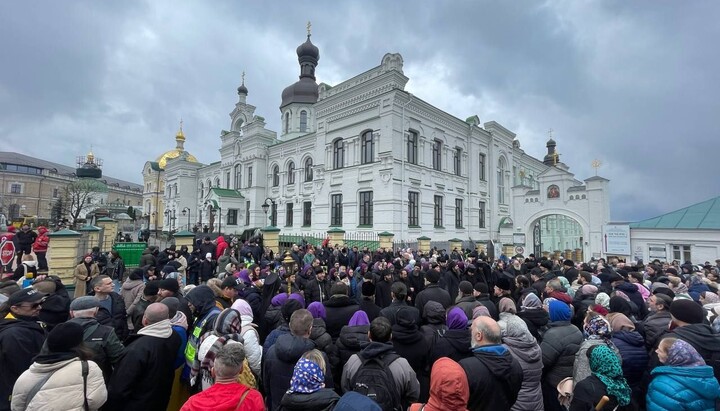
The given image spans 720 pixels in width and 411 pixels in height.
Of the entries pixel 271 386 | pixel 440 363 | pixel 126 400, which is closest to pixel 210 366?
pixel 271 386

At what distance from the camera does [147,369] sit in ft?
9.78

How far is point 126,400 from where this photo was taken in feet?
9.67

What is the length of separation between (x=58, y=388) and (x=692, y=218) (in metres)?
23.3

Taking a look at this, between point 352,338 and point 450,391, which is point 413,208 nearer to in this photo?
point 352,338

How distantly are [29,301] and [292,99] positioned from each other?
32358 millimetres

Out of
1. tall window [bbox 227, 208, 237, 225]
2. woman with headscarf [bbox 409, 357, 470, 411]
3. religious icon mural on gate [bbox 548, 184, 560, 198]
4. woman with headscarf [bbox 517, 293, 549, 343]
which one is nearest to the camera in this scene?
woman with headscarf [bbox 409, 357, 470, 411]

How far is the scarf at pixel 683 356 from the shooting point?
246 centimetres

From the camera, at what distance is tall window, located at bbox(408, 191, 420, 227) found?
20.6 metres

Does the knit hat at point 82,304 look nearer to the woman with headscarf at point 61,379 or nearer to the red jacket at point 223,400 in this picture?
the woman with headscarf at point 61,379

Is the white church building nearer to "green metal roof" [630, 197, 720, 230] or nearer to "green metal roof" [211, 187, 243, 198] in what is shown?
"green metal roof" [211, 187, 243, 198]

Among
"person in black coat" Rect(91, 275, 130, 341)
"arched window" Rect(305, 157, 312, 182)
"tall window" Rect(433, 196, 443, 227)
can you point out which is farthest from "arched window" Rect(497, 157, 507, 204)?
"person in black coat" Rect(91, 275, 130, 341)

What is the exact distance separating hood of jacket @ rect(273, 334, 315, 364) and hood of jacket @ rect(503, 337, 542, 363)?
2.06 meters

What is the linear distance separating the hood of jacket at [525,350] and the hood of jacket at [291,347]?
2056 millimetres

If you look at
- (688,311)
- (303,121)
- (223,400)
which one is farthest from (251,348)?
(303,121)
